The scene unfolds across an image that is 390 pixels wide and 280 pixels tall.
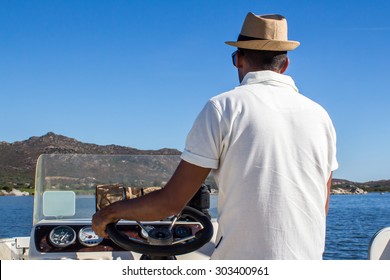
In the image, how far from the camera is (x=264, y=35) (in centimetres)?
224

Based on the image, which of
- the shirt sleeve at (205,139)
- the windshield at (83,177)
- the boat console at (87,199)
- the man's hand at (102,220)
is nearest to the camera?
the shirt sleeve at (205,139)

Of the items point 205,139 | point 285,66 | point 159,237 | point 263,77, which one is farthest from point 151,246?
point 285,66

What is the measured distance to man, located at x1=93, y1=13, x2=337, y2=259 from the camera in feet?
6.64

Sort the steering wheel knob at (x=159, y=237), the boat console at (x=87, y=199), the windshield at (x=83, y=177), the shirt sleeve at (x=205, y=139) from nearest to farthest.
Result: the shirt sleeve at (x=205, y=139) < the steering wheel knob at (x=159, y=237) < the boat console at (x=87, y=199) < the windshield at (x=83, y=177)

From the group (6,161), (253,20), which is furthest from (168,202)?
(6,161)

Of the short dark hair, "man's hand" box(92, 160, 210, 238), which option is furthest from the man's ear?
"man's hand" box(92, 160, 210, 238)

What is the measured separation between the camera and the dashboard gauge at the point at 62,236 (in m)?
3.62

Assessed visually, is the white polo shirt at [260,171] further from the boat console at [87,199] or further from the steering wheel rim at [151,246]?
the boat console at [87,199]

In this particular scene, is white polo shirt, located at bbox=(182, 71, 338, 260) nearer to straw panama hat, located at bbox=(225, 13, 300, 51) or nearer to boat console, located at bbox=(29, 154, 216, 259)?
straw panama hat, located at bbox=(225, 13, 300, 51)

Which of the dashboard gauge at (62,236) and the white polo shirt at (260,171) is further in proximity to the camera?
the dashboard gauge at (62,236)

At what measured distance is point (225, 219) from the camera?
2092 millimetres

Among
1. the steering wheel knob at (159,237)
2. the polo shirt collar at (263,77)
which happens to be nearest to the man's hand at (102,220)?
the steering wheel knob at (159,237)

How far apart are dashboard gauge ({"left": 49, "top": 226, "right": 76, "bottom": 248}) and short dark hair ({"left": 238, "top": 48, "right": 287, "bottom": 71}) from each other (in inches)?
75.7

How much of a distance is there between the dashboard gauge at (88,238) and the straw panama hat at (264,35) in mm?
1786
